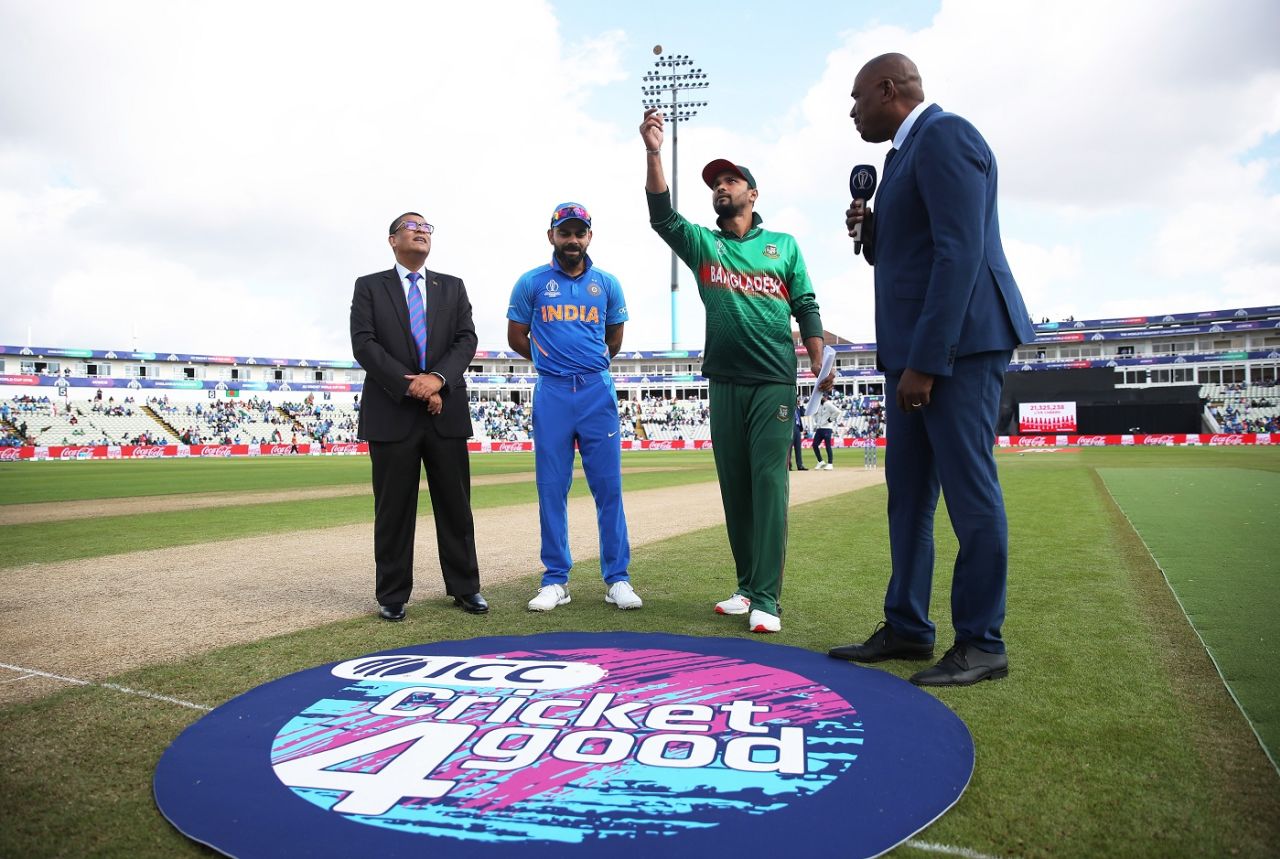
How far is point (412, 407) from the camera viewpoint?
15.0 feet

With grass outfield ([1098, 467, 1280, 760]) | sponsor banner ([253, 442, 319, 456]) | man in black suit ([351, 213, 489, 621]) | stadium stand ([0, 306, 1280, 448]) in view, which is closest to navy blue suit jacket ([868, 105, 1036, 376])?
grass outfield ([1098, 467, 1280, 760])

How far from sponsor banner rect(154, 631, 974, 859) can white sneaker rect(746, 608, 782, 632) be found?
22.4 inches

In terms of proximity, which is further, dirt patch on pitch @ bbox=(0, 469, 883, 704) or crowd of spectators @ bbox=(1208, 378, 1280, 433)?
crowd of spectators @ bbox=(1208, 378, 1280, 433)

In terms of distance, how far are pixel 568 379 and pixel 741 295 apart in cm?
117

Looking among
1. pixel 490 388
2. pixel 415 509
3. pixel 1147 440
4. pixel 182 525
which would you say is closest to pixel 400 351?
pixel 415 509

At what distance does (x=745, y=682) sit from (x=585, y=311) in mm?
2643

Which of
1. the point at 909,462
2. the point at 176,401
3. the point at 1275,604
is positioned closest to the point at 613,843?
the point at 909,462

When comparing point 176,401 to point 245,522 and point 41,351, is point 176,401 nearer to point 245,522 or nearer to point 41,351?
point 41,351

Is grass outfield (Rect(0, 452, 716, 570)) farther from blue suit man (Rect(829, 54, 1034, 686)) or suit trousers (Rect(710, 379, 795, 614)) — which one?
blue suit man (Rect(829, 54, 1034, 686))

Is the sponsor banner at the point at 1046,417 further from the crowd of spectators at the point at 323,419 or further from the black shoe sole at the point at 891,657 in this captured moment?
the black shoe sole at the point at 891,657

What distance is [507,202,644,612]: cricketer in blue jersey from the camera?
479 cm

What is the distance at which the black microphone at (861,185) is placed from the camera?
353 cm

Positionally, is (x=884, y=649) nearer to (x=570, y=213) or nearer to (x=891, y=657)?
(x=891, y=657)

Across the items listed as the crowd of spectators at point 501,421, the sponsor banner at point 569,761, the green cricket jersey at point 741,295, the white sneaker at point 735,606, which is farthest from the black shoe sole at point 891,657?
the crowd of spectators at point 501,421
